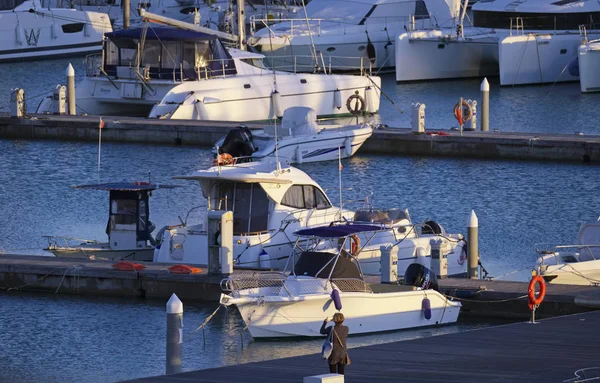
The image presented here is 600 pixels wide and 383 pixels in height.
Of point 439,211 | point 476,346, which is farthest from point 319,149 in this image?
point 476,346

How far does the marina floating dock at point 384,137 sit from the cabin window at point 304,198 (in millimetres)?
13851

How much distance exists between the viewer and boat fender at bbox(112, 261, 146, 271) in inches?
1043

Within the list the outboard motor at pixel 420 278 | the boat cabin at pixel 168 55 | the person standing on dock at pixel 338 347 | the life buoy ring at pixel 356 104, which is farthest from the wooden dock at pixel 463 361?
the life buoy ring at pixel 356 104

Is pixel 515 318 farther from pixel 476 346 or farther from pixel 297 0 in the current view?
pixel 297 0

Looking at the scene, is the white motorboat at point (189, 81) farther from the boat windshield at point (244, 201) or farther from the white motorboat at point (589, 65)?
the boat windshield at point (244, 201)

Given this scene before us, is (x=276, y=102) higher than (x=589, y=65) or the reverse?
the reverse

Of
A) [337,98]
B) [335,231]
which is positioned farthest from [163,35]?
[335,231]

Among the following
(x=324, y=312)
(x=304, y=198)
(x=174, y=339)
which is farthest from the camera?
(x=304, y=198)

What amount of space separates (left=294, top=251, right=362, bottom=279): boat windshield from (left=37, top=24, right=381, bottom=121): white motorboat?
22.8 meters

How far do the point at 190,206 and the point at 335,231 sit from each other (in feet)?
31.3

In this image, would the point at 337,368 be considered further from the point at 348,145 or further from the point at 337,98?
the point at 337,98

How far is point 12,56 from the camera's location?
6900cm

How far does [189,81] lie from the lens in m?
A: 46.8

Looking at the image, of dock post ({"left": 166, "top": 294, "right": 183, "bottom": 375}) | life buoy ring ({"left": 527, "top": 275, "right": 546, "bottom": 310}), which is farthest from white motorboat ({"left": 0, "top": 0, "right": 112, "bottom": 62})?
dock post ({"left": 166, "top": 294, "right": 183, "bottom": 375})
